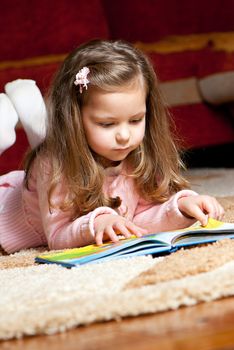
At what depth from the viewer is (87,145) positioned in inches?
58.1

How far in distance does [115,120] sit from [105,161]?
135 mm

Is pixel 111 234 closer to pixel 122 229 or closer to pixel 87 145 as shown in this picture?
pixel 122 229

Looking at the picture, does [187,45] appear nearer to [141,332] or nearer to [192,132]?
[192,132]

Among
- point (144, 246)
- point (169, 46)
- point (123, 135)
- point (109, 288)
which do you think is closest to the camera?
point (109, 288)

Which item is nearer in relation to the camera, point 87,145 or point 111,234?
point 111,234

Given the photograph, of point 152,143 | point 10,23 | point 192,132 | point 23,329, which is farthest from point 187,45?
point 23,329

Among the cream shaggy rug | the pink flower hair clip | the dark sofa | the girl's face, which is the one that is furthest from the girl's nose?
the dark sofa

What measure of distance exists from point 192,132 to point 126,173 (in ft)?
3.84

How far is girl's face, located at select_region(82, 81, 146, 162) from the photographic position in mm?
1412

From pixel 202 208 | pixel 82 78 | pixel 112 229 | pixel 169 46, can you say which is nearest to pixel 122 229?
pixel 112 229

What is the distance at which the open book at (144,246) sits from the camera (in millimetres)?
1212

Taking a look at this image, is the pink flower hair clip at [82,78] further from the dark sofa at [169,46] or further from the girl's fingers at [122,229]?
the dark sofa at [169,46]

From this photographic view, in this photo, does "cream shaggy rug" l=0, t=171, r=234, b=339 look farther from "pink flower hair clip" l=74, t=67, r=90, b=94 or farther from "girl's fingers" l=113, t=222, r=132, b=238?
"pink flower hair clip" l=74, t=67, r=90, b=94

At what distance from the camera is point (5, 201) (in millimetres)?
1697
